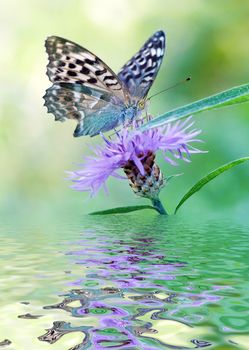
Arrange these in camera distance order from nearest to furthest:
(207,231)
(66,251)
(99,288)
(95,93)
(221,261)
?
(99,288), (221,261), (66,251), (207,231), (95,93)

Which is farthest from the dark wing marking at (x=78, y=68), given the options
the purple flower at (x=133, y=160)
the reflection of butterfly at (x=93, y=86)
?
the purple flower at (x=133, y=160)

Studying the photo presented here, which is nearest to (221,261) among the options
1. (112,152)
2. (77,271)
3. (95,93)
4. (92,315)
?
(77,271)

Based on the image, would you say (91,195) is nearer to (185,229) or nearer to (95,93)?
(185,229)

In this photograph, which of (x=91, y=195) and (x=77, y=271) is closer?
(x=77, y=271)

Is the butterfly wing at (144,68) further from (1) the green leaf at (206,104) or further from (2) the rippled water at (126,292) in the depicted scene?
(1) the green leaf at (206,104)

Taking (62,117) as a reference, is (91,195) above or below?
below

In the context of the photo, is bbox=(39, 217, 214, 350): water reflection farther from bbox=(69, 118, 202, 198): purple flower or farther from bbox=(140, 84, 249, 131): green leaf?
bbox=(69, 118, 202, 198): purple flower

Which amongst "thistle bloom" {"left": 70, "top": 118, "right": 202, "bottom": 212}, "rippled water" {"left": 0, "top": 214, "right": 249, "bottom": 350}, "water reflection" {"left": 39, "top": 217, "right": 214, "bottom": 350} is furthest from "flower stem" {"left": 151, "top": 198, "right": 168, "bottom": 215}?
"water reflection" {"left": 39, "top": 217, "right": 214, "bottom": 350}
